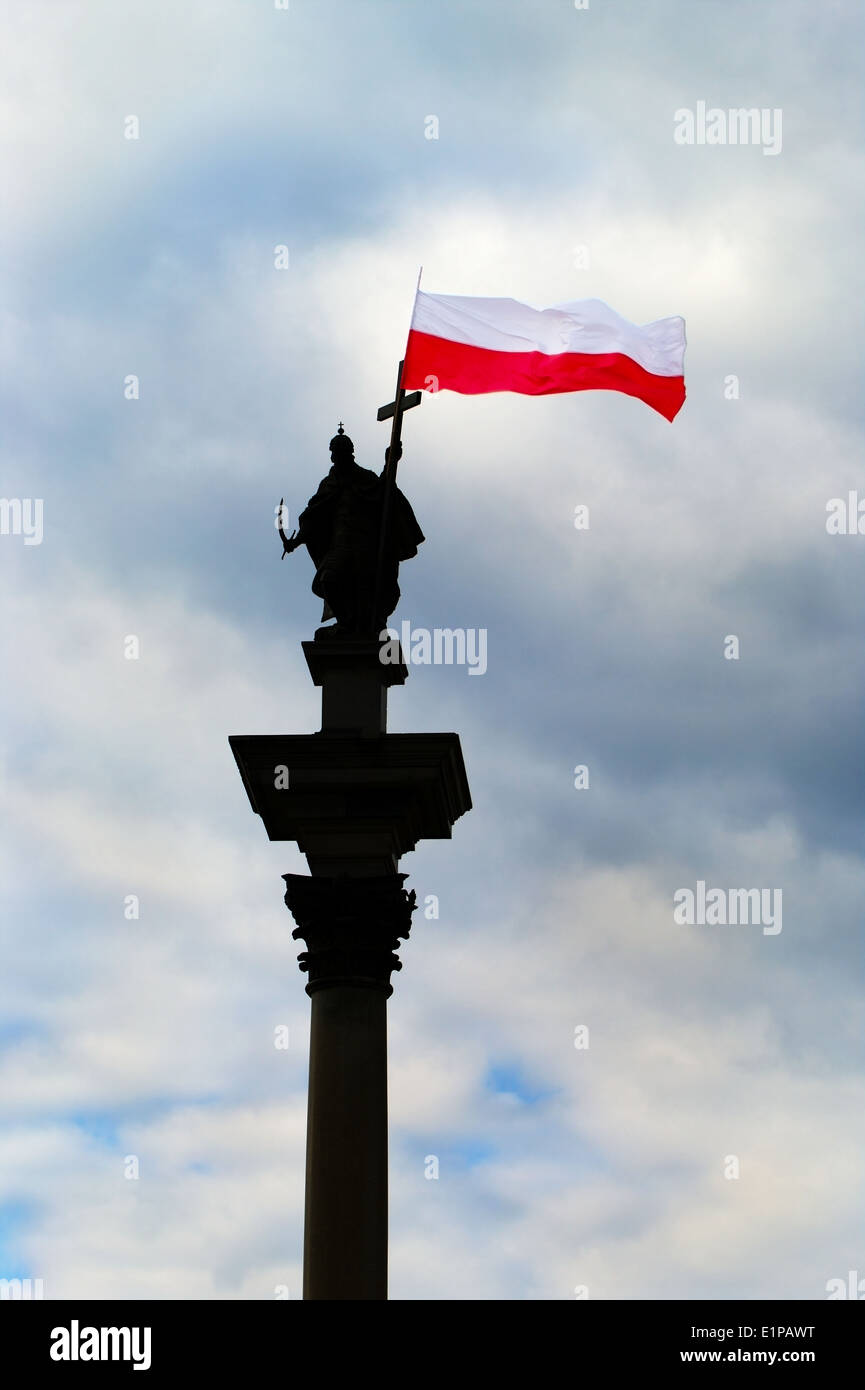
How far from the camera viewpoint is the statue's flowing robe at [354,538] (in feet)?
90.3

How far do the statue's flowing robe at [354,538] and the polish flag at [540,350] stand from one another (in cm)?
150

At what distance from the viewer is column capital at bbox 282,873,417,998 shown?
25.0 metres

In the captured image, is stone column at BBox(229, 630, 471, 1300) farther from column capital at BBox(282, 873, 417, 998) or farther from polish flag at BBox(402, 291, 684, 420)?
polish flag at BBox(402, 291, 684, 420)

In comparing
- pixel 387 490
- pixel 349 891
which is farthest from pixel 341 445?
pixel 349 891

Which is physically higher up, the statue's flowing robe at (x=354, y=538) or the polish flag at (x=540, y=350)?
the polish flag at (x=540, y=350)

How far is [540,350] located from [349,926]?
877cm

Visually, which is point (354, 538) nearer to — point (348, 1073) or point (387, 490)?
point (387, 490)

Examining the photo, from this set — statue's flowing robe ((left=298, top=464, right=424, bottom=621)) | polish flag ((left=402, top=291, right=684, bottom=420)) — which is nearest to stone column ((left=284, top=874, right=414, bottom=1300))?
statue's flowing robe ((left=298, top=464, right=424, bottom=621))

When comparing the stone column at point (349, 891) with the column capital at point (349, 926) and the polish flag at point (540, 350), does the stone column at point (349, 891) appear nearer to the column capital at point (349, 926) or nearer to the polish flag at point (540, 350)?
the column capital at point (349, 926)

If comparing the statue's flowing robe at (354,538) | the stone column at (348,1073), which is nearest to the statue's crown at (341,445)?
the statue's flowing robe at (354,538)

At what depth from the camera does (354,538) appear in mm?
27688
